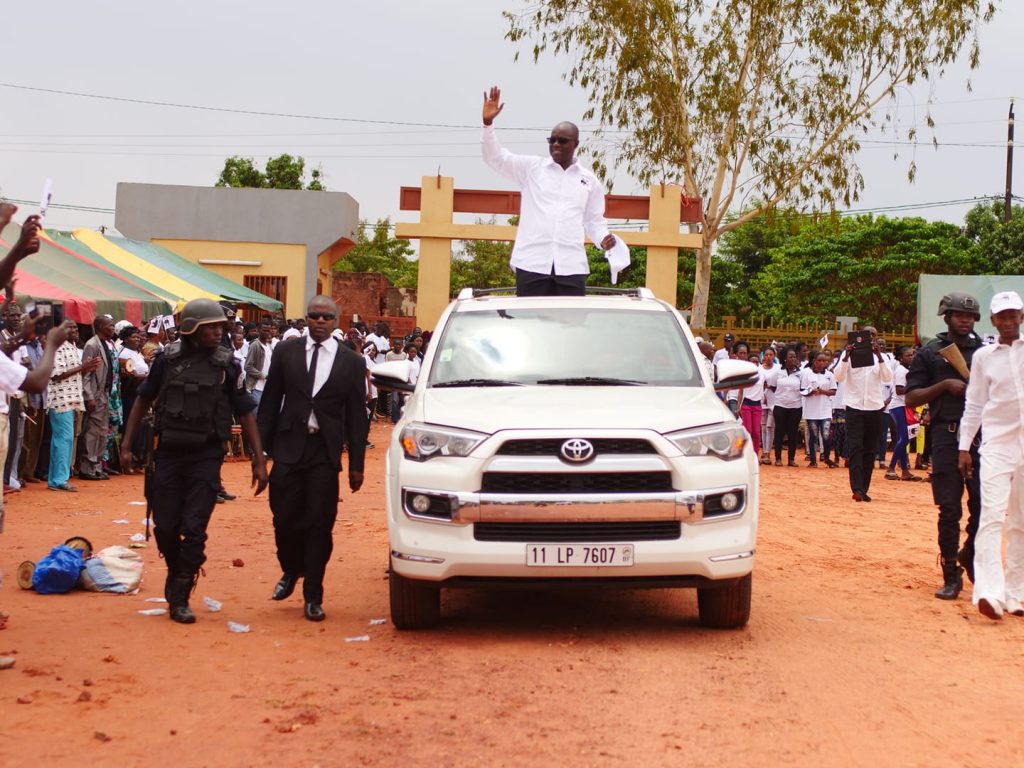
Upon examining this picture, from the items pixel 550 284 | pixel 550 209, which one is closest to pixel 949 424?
pixel 550 284

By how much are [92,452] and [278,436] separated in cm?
979

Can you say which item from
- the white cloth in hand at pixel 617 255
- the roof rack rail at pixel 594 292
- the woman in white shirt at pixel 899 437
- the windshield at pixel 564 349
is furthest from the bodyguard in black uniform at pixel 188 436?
the woman in white shirt at pixel 899 437

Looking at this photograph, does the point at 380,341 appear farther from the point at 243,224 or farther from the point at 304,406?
the point at 304,406

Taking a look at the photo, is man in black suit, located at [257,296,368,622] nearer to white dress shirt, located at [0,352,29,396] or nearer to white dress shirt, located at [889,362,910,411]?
white dress shirt, located at [0,352,29,396]

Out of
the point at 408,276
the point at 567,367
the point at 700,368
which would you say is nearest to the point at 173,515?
the point at 567,367

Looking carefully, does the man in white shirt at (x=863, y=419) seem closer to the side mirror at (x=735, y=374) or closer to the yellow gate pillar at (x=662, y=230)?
the side mirror at (x=735, y=374)

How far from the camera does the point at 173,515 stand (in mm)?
8211

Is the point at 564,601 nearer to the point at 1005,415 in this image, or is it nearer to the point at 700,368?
the point at 700,368

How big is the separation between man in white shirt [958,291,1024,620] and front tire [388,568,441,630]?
3.34m

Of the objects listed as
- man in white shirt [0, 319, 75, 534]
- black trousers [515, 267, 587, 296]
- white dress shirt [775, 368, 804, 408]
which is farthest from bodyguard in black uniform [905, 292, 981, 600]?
white dress shirt [775, 368, 804, 408]

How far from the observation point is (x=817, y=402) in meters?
23.4

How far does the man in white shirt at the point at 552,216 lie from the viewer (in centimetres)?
1017

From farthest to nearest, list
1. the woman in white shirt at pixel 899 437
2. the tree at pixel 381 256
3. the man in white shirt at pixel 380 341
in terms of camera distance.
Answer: the tree at pixel 381 256
the man in white shirt at pixel 380 341
the woman in white shirt at pixel 899 437

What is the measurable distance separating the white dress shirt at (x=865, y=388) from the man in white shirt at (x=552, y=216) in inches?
315
